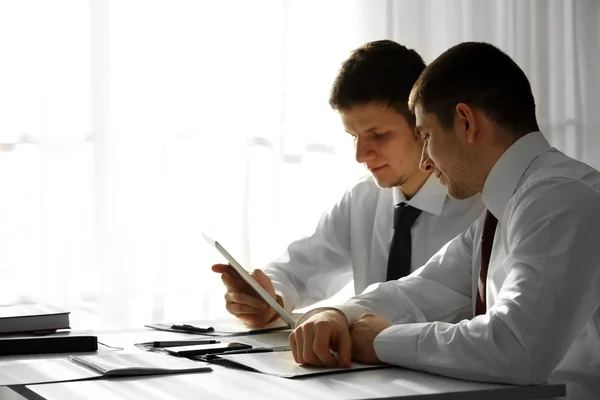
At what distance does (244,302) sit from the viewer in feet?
6.83

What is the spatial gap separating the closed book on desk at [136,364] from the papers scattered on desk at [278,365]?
0.07 m

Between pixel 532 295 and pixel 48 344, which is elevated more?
pixel 532 295

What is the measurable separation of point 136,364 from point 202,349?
0.69 ft

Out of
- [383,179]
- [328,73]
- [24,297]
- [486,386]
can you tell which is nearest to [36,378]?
[486,386]

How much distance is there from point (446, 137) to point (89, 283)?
170 centimetres

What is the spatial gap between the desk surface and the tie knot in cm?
93

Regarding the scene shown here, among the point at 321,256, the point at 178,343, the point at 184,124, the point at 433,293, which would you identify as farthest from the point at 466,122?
the point at 184,124

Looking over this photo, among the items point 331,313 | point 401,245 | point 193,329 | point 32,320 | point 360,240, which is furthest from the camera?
point 360,240

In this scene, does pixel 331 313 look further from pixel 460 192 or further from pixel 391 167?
pixel 391 167

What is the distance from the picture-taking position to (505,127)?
1.65 metres

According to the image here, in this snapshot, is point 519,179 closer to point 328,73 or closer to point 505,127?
point 505,127

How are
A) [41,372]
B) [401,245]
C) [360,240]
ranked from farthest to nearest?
[360,240] → [401,245] → [41,372]

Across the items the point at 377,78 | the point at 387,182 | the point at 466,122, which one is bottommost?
the point at 387,182

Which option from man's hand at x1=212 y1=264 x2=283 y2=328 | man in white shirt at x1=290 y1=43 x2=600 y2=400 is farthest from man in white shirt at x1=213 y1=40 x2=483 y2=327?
man in white shirt at x1=290 y1=43 x2=600 y2=400
